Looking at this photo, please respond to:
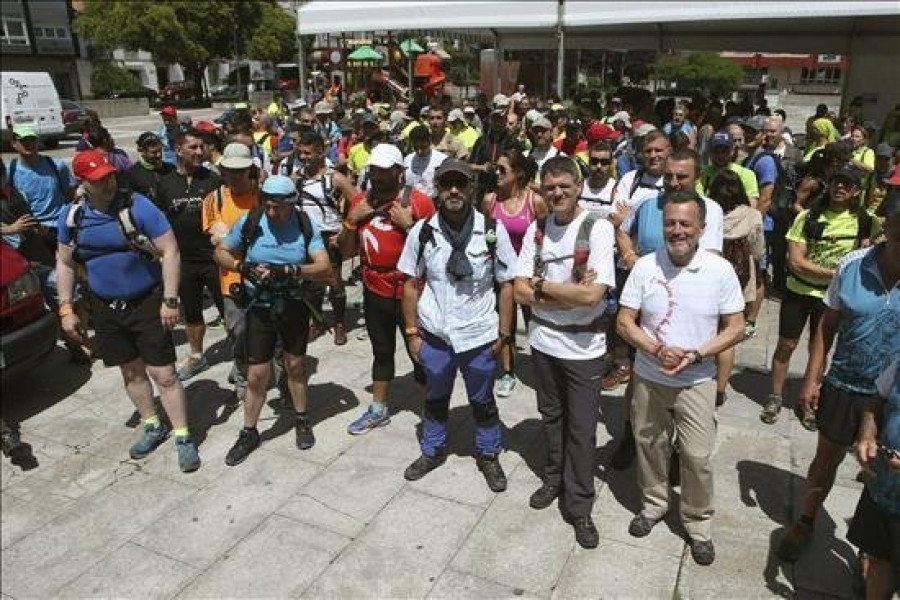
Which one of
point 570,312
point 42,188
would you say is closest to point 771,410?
point 570,312

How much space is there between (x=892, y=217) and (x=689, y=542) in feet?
5.97

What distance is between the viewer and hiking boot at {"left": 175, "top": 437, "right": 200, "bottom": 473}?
4.02 metres

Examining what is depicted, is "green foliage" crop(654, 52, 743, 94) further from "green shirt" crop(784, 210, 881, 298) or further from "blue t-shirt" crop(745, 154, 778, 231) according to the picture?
"green shirt" crop(784, 210, 881, 298)

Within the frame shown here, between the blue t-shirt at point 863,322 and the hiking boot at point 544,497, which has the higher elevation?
the blue t-shirt at point 863,322

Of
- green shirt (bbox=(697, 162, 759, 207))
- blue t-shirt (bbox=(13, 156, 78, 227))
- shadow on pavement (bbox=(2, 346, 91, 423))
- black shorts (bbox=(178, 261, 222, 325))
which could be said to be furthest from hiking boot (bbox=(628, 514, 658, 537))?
blue t-shirt (bbox=(13, 156, 78, 227))

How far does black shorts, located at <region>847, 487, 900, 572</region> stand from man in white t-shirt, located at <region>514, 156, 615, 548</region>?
3.98 ft

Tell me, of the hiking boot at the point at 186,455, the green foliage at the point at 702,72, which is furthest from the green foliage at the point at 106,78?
the green foliage at the point at 702,72

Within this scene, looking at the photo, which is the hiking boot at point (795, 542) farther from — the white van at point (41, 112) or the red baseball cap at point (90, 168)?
the white van at point (41, 112)

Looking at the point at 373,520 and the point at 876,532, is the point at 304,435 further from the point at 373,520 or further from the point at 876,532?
the point at 876,532

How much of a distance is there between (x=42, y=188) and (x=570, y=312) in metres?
5.01

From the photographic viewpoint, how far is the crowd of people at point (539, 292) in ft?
9.71

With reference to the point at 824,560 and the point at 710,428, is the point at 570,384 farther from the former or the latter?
the point at 824,560

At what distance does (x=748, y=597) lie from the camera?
9.97 ft

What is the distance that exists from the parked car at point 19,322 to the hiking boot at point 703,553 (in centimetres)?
296
